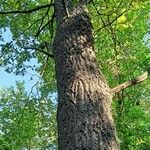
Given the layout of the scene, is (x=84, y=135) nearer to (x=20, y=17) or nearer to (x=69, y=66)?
(x=69, y=66)

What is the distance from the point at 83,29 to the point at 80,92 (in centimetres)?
107

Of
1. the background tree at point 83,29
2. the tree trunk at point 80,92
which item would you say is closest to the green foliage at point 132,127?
the background tree at point 83,29

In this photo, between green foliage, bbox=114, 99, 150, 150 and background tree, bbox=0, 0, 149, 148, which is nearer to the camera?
background tree, bbox=0, 0, 149, 148

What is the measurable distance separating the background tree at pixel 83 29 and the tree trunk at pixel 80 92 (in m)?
0.07

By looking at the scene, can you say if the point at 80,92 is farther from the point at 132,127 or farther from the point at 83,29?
the point at 132,127

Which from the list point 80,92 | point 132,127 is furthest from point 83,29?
point 132,127

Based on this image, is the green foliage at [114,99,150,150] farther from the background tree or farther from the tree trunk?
the tree trunk

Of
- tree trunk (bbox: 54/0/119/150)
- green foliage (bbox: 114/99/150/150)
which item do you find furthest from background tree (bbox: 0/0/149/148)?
green foliage (bbox: 114/99/150/150)

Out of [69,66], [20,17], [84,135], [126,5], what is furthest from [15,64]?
[84,135]

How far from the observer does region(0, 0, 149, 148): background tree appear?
603cm

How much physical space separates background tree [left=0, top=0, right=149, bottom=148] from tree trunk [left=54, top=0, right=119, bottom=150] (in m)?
0.07

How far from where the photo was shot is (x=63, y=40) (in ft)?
16.4

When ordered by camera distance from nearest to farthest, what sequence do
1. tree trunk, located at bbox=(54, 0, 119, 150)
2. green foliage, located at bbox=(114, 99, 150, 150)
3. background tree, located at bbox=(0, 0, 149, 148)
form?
tree trunk, located at bbox=(54, 0, 119, 150)
background tree, located at bbox=(0, 0, 149, 148)
green foliage, located at bbox=(114, 99, 150, 150)

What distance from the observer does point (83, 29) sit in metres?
5.05
